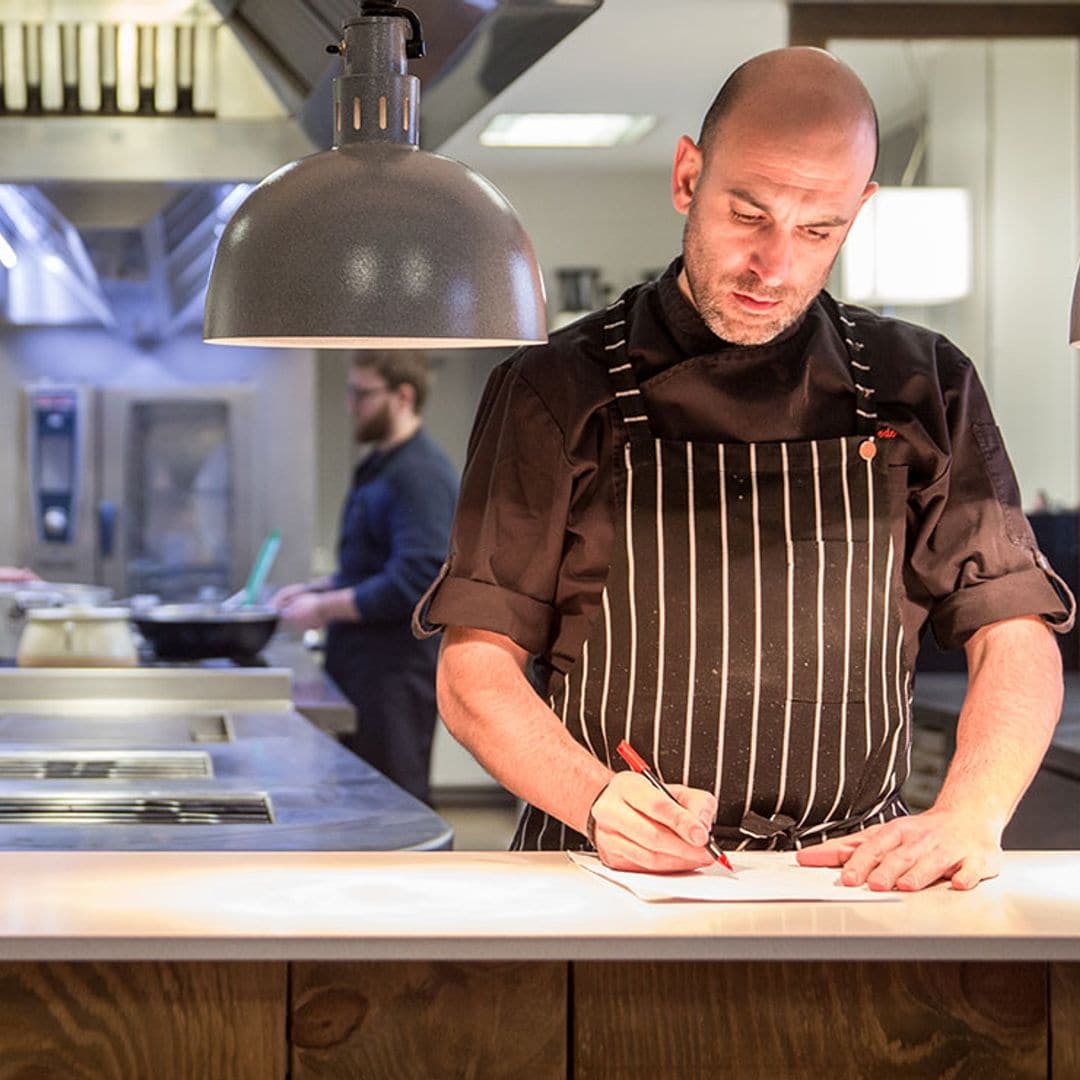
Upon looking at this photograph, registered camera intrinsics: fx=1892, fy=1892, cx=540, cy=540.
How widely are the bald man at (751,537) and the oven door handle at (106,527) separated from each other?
208 inches

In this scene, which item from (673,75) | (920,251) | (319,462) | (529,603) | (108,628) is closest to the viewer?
(529,603)

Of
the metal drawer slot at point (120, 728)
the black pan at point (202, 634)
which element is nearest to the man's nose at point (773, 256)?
the metal drawer slot at point (120, 728)

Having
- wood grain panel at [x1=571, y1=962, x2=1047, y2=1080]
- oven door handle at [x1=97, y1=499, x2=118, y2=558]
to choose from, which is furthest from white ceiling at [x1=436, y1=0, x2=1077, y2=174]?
wood grain panel at [x1=571, y1=962, x2=1047, y2=1080]

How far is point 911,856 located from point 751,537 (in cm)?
Answer: 55

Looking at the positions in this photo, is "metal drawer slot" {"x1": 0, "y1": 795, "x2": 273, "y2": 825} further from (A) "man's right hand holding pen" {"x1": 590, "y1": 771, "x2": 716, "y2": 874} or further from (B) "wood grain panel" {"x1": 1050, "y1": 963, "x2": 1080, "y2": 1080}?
(B) "wood grain panel" {"x1": 1050, "y1": 963, "x2": 1080, "y2": 1080}

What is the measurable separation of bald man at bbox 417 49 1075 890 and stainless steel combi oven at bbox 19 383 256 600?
524 cm

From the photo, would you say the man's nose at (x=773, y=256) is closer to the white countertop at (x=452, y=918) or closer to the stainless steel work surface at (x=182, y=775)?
the white countertop at (x=452, y=918)

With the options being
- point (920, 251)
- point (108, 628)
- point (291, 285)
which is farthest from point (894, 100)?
point (291, 285)

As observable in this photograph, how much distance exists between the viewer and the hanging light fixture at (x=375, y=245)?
5.40 ft

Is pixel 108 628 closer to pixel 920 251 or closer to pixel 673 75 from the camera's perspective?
pixel 920 251

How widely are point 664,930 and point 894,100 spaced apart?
3948mm

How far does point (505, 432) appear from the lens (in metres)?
2.13

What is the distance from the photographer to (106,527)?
7242mm

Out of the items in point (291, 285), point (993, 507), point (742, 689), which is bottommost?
point (742, 689)
